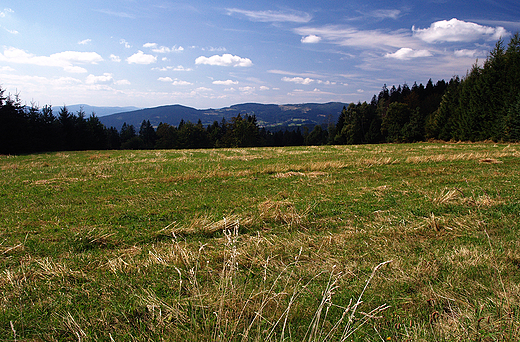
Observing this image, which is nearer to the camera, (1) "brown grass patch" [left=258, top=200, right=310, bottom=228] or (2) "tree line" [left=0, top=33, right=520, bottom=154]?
(1) "brown grass patch" [left=258, top=200, right=310, bottom=228]

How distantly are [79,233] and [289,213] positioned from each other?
4.42 metres

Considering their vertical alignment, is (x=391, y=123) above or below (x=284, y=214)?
above

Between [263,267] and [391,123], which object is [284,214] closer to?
[263,267]

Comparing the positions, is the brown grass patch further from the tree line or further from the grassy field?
the tree line

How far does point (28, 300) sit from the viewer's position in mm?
3000

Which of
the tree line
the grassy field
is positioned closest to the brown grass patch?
the grassy field

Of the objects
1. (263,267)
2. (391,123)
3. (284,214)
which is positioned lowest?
(263,267)

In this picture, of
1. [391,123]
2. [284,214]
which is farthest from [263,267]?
[391,123]

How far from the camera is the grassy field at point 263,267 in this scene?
2471 millimetres

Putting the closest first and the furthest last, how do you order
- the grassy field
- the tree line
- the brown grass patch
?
1. the grassy field
2. the brown grass patch
3. the tree line

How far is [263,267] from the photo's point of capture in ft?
12.3

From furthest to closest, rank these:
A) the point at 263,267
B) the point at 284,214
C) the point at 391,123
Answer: the point at 391,123 → the point at 284,214 → the point at 263,267

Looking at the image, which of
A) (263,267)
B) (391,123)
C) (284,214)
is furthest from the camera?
(391,123)

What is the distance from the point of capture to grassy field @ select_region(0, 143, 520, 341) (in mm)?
2471
